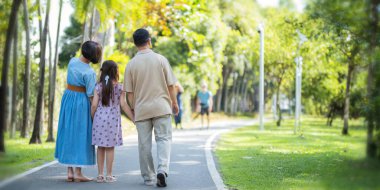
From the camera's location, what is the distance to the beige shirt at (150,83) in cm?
820

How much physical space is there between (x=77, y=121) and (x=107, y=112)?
0.44 meters

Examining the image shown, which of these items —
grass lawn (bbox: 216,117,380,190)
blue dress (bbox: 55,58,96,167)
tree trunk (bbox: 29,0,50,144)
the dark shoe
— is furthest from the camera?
tree trunk (bbox: 29,0,50,144)

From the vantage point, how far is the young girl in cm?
848

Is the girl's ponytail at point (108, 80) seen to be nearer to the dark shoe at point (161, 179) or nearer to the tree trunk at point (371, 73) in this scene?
the dark shoe at point (161, 179)

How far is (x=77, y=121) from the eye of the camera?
8.52 metres

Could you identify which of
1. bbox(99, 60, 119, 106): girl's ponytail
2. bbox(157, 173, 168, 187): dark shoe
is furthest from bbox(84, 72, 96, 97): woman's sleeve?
bbox(157, 173, 168, 187): dark shoe

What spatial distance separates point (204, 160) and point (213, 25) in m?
31.1

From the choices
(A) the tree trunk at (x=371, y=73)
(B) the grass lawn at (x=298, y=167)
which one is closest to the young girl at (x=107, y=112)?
(B) the grass lawn at (x=298, y=167)

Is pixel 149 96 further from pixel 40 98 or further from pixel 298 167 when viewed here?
pixel 40 98

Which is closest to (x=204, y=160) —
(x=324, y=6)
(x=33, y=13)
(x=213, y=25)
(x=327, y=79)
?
(x=324, y=6)

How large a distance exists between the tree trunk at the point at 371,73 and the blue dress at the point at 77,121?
4069mm

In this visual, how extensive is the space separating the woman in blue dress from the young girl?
4.4 inches

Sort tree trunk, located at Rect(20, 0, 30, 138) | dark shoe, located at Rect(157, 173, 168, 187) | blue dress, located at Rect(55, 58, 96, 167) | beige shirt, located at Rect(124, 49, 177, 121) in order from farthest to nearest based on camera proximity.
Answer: tree trunk, located at Rect(20, 0, 30, 138), blue dress, located at Rect(55, 58, 96, 167), beige shirt, located at Rect(124, 49, 177, 121), dark shoe, located at Rect(157, 173, 168, 187)

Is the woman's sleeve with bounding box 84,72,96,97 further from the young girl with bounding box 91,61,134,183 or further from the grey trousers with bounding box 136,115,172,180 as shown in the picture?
the grey trousers with bounding box 136,115,172,180
